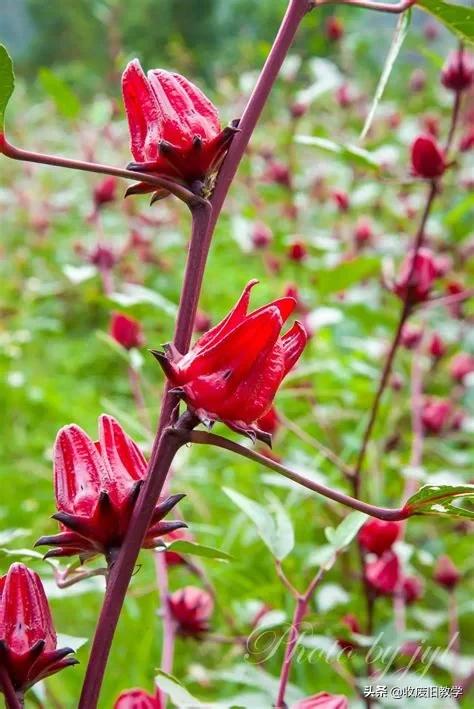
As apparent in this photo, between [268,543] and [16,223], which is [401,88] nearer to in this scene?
[16,223]

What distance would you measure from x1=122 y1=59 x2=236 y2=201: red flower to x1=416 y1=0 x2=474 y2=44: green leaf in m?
0.11

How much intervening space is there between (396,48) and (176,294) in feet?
6.16

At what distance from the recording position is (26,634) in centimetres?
32

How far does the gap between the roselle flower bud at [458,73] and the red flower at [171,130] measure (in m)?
0.44

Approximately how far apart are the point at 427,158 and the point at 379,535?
31 centimetres

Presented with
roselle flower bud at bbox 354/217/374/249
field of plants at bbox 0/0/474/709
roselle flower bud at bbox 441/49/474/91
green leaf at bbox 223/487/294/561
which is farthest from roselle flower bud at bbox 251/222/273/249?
green leaf at bbox 223/487/294/561

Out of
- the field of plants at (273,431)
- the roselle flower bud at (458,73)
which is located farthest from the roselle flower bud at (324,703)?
the roselle flower bud at (458,73)

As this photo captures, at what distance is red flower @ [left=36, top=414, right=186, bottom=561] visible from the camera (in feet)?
1.07

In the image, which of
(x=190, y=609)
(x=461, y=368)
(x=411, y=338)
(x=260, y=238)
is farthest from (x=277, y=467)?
(x=260, y=238)

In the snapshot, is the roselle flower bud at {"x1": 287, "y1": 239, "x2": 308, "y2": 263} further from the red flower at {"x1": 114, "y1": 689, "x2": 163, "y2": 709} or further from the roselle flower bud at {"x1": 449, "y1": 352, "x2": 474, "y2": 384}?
the red flower at {"x1": 114, "y1": 689, "x2": 163, "y2": 709}

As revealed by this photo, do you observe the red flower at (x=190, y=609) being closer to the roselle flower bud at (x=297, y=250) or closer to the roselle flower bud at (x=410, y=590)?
the roselle flower bud at (x=410, y=590)

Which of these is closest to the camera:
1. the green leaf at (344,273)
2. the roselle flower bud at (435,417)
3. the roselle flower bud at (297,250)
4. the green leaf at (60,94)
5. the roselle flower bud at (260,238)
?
the green leaf at (60,94)

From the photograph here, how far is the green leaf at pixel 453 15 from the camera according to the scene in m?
0.37

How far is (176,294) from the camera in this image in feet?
7.36
